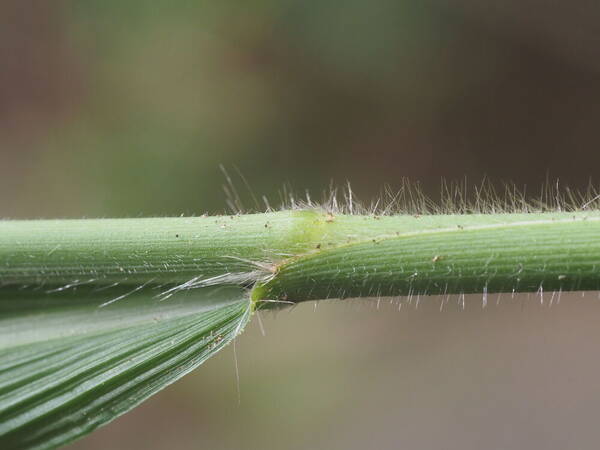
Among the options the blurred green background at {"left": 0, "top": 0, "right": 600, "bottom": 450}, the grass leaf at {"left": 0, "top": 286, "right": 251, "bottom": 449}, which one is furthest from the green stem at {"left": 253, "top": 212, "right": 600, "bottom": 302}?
the blurred green background at {"left": 0, "top": 0, "right": 600, "bottom": 450}

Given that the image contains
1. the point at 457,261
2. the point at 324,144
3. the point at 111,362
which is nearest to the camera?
the point at 457,261

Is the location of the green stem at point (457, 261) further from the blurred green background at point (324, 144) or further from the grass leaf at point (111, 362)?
the blurred green background at point (324, 144)

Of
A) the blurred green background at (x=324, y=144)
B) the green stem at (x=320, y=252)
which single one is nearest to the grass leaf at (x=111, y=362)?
the green stem at (x=320, y=252)

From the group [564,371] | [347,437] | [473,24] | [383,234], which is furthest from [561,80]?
[383,234]

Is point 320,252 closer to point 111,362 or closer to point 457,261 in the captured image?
point 457,261

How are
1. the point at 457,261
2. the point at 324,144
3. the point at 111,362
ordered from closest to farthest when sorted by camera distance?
1. the point at 457,261
2. the point at 111,362
3. the point at 324,144

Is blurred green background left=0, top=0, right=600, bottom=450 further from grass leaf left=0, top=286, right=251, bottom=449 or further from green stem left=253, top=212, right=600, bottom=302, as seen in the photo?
green stem left=253, top=212, right=600, bottom=302

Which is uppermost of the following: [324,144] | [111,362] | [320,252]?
[324,144]

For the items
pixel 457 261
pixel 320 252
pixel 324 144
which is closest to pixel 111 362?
pixel 320 252
